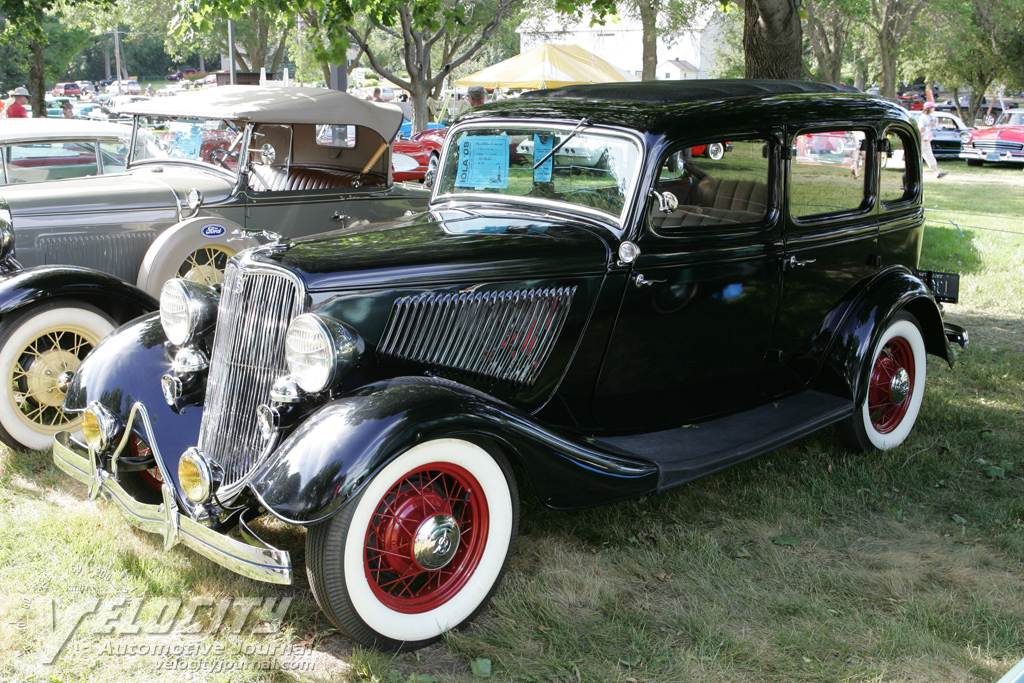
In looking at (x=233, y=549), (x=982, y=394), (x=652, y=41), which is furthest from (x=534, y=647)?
(x=652, y=41)

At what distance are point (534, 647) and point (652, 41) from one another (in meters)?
22.9

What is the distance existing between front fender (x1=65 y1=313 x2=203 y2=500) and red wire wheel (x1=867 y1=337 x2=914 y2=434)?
11.1ft

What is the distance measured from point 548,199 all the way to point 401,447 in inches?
62.4

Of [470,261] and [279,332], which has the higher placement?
[470,261]

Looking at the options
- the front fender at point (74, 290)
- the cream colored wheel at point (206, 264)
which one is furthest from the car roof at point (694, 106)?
the cream colored wheel at point (206, 264)

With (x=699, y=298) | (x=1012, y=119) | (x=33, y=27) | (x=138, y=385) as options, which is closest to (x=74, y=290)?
(x=138, y=385)

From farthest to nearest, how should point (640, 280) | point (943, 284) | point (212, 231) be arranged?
point (212, 231) < point (943, 284) < point (640, 280)

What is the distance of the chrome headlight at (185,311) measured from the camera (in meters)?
3.24

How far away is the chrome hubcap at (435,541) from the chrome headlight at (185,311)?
1297 mm

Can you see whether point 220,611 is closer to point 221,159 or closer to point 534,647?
point 534,647

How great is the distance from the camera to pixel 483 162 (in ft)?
13.0

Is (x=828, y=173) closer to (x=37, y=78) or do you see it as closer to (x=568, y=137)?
(x=568, y=137)

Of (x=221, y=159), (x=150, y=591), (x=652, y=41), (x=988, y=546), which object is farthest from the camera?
(x=652, y=41)

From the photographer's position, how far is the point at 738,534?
3617 millimetres
